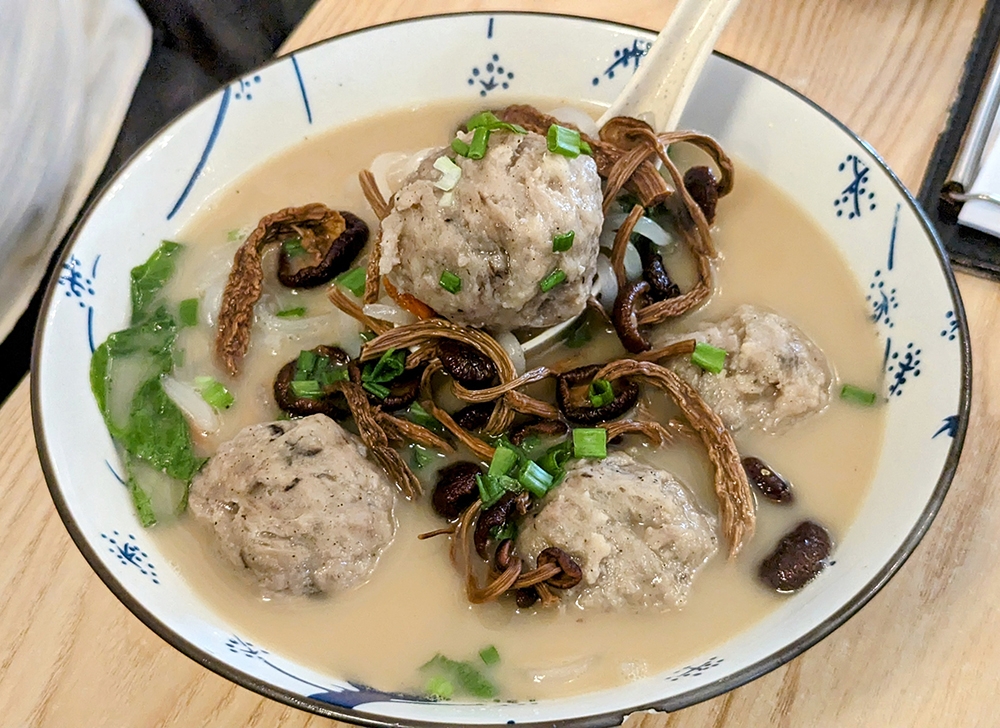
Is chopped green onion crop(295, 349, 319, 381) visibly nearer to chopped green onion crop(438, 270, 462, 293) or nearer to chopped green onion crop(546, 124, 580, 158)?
chopped green onion crop(438, 270, 462, 293)

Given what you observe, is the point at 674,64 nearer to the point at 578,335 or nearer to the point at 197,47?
the point at 578,335

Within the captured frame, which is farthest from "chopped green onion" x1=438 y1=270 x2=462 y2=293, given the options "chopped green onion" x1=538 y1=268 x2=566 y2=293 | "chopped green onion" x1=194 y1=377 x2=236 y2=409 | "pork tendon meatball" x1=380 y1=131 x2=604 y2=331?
"chopped green onion" x1=194 y1=377 x2=236 y2=409

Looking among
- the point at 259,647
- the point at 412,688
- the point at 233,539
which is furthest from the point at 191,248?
the point at 412,688

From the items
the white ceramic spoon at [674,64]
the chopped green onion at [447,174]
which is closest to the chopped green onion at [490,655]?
the chopped green onion at [447,174]

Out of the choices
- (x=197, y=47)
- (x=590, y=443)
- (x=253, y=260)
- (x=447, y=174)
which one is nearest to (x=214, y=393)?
(x=253, y=260)

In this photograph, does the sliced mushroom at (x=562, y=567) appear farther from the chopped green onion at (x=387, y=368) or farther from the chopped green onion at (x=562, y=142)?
the chopped green onion at (x=562, y=142)

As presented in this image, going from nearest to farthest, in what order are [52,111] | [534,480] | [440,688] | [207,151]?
1. [440,688]
2. [534,480]
3. [207,151]
4. [52,111]

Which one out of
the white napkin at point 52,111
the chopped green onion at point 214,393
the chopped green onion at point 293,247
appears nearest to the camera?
the chopped green onion at point 214,393
